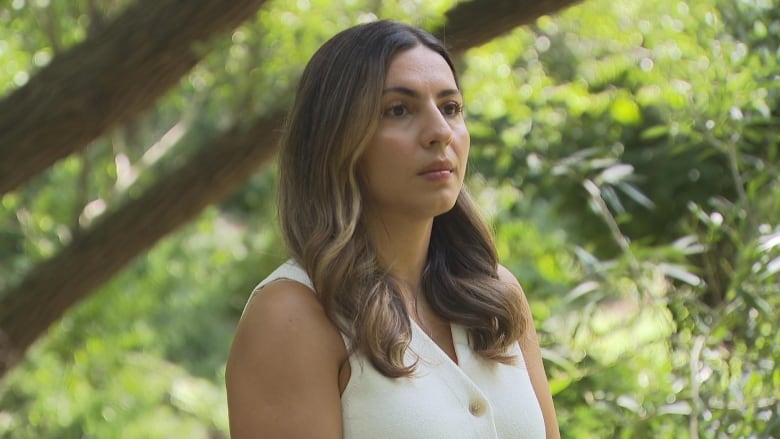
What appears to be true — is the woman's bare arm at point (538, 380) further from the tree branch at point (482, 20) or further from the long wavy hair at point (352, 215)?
the tree branch at point (482, 20)

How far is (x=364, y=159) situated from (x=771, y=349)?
1.80m

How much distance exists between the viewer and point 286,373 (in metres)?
2.10

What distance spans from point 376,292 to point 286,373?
0.21 meters

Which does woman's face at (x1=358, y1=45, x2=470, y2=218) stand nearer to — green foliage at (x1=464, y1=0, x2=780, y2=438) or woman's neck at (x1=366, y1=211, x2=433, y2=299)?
woman's neck at (x1=366, y1=211, x2=433, y2=299)

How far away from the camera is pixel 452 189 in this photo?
7.43 feet

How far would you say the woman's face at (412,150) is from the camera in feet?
7.34

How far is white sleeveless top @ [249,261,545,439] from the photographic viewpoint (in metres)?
2.13

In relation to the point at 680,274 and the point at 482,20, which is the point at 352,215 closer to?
the point at 680,274

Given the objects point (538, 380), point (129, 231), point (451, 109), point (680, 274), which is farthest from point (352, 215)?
point (129, 231)

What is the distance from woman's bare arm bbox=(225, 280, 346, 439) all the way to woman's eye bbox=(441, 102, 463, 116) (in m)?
0.43

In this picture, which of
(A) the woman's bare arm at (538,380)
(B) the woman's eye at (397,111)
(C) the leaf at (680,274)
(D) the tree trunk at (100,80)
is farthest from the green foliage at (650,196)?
(B) the woman's eye at (397,111)

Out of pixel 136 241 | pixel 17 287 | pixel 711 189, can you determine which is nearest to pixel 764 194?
pixel 711 189

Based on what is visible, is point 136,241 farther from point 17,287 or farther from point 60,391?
point 60,391

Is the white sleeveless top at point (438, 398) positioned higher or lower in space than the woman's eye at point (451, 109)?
lower
